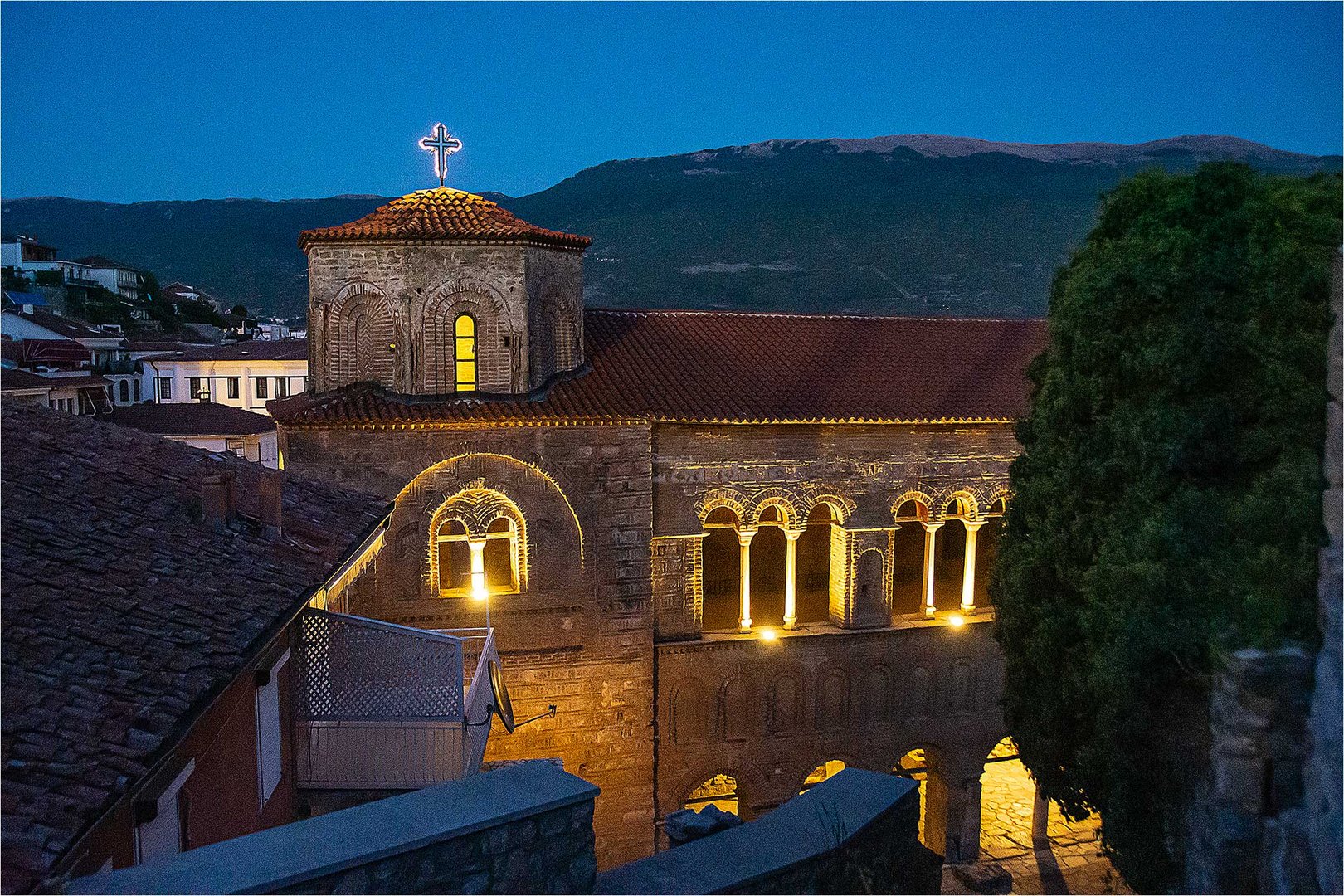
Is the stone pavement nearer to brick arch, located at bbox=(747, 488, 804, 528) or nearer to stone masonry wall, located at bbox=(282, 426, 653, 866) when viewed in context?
brick arch, located at bbox=(747, 488, 804, 528)

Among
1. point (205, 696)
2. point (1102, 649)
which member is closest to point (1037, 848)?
point (1102, 649)

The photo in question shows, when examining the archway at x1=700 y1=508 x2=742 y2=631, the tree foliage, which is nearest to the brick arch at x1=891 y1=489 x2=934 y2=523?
the archway at x1=700 y1=508 x2=742 y2=631

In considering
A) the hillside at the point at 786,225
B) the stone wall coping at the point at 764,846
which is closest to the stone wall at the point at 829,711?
the stone wall coping at the point at 764,846

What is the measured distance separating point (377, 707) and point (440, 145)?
11153 millimetres

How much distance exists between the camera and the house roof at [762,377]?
49.7 ft

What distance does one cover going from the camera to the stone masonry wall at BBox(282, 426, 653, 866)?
14.8 metres

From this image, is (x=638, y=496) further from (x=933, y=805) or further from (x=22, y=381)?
(x=22, y=381)

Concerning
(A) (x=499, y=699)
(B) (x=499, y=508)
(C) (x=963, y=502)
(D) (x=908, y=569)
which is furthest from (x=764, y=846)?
(D) (x=908, y=569)

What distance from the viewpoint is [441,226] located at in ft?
50.3

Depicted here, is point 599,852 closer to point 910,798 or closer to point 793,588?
point 793,588

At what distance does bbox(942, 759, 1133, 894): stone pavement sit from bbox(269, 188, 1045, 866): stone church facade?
69 cm

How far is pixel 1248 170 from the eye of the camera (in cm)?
751

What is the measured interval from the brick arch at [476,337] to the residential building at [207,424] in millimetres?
22047

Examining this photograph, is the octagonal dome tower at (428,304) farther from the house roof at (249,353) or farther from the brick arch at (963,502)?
the house roof at (249,353)
